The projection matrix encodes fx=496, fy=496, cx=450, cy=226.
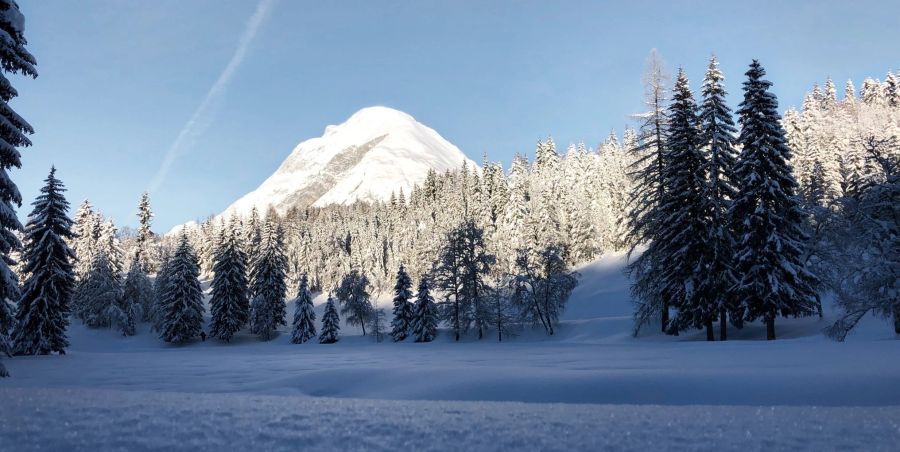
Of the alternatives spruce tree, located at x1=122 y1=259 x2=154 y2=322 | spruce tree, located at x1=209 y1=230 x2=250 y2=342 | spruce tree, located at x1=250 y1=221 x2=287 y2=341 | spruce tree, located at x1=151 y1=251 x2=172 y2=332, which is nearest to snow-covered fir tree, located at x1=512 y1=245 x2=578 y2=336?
spruce tree, located at x1=250 y1=221 x2=287 y2=341

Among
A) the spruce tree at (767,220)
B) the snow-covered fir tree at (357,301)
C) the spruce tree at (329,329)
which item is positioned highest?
the spruce tree at (767,220)

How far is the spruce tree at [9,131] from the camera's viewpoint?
588 inches

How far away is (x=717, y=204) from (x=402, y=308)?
115 feet

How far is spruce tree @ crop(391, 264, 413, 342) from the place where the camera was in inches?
2119

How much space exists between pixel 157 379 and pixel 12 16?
12.1 meters

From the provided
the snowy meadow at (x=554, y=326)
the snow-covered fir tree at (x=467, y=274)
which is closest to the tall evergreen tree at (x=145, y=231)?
the snowy meadow at (x=554, y=326)

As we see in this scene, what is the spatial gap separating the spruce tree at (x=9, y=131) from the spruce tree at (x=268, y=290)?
160 ft

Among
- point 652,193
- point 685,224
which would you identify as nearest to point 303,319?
point 652,193

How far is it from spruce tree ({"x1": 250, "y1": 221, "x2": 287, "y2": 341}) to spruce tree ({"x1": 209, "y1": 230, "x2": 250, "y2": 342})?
149 cm

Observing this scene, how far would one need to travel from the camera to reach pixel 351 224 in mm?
134000

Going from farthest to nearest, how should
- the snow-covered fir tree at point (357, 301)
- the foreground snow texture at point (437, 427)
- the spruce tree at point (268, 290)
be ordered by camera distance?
the snow-covered fir tree at point (357, 301), the spruce tree at point (268, 290), the foreground snow texture at point (437, 427)

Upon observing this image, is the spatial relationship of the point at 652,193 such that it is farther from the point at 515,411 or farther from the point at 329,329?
the point at 329,329

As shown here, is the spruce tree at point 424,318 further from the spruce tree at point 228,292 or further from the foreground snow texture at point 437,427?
the foreground snow texture at point 437,427

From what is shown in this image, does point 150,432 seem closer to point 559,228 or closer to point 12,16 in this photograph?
point 12,16
